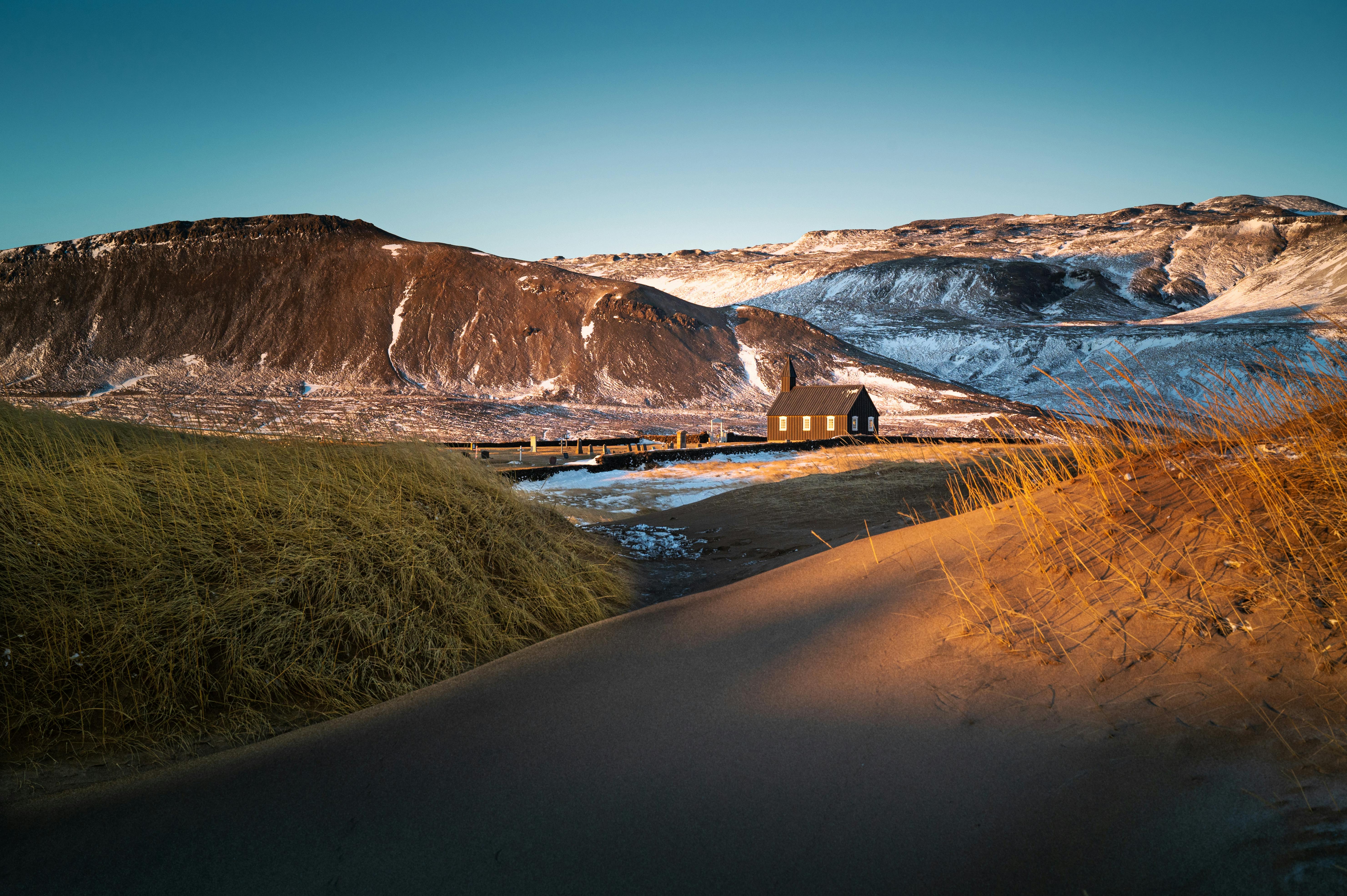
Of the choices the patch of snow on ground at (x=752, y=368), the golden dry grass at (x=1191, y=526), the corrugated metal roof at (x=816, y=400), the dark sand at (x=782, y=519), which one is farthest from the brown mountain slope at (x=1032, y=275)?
the golden dry grass at (x=1191, y=526)

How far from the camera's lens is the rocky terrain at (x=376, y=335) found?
79250mm

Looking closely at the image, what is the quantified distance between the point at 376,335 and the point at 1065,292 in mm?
121735

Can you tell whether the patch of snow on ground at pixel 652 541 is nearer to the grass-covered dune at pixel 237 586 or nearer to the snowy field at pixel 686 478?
the snowy field at pixel 686 478

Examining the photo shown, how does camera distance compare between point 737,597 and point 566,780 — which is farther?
point 737,597

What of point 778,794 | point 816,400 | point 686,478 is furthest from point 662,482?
point 816,400

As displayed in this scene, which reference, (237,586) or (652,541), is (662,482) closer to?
(652,541)

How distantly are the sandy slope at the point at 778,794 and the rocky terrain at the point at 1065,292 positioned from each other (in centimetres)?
7100

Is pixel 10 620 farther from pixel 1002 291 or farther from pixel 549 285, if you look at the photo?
pixel 1002 291

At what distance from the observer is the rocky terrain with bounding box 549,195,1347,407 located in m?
87.7

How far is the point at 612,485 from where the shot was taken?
65.9ft

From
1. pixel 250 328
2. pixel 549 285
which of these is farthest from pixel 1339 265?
pixel 250 328

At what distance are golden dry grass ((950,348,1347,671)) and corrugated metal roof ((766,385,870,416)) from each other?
40.9 metres

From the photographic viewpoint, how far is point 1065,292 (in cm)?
14088

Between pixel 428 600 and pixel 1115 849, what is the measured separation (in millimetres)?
4486
